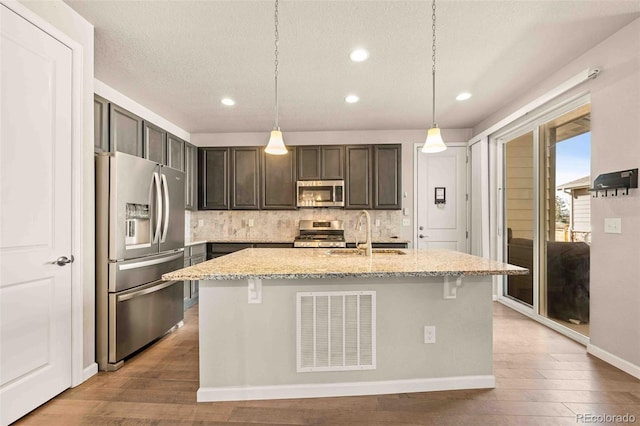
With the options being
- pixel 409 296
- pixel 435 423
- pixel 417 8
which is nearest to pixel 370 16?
pixel 417 8

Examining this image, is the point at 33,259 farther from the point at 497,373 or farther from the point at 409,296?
the point at 497,373

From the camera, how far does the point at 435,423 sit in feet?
5.89

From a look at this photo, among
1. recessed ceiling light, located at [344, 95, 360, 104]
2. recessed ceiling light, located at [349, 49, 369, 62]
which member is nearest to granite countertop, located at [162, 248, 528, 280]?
recessed ceiling light, located at [349, 49, 369, 62]

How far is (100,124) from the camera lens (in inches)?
113

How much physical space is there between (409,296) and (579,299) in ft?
6.96

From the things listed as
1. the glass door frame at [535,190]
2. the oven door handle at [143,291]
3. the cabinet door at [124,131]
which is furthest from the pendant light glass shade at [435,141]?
the cabinet door at [124,131]

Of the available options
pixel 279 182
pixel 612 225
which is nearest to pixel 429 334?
pixel 612 225

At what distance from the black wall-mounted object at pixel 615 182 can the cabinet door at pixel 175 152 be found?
14.5 ft

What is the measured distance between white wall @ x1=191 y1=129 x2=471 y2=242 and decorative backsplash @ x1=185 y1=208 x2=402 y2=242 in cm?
34

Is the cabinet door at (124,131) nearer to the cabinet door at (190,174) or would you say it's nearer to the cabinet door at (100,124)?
the cabinet door at (100,124)

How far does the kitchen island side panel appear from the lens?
2037 millimetres

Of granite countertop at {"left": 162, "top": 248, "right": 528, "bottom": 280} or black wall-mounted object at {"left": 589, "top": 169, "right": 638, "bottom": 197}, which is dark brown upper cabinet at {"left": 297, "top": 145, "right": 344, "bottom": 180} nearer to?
granite countertop at {"left": 162, "top": 248, "right": 528, "bottom": 280}

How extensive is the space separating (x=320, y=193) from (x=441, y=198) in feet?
6.13

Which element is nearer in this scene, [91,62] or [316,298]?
[316,298]
